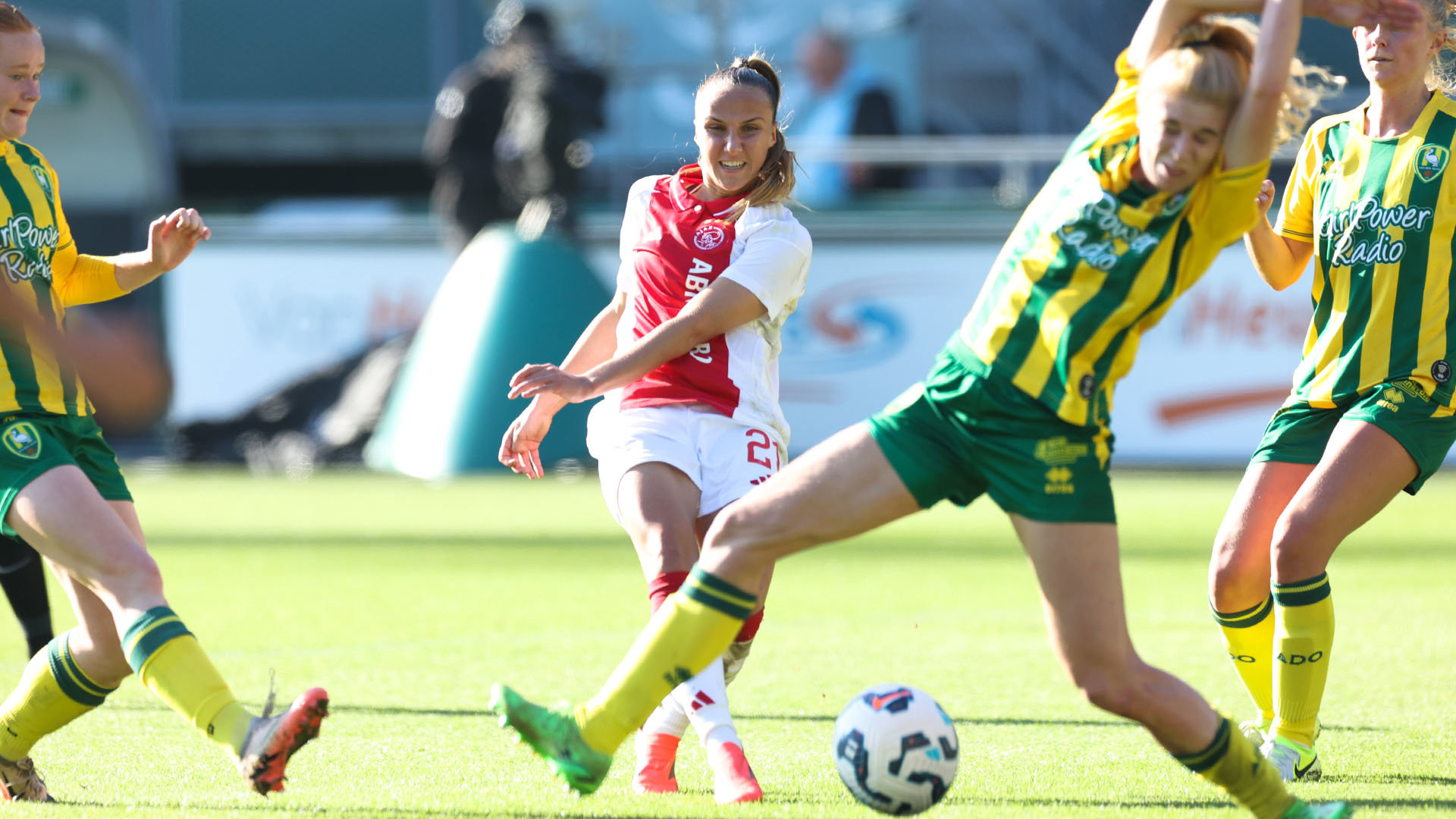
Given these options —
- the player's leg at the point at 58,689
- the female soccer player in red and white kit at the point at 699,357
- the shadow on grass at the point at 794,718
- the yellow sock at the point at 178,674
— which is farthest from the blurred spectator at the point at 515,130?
the yellow sock at the point at 178,674

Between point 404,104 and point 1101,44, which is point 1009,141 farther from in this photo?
point 404,104

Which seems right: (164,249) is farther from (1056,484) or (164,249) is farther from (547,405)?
(1056,484)

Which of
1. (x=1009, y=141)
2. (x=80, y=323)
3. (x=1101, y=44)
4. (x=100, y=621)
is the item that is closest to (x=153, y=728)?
(x=100, y=621)

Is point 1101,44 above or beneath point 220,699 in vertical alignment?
beneath

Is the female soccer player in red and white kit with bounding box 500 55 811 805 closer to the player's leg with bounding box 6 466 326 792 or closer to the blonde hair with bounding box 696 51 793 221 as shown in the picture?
the blonde hair with bounding box 696 51 793 221

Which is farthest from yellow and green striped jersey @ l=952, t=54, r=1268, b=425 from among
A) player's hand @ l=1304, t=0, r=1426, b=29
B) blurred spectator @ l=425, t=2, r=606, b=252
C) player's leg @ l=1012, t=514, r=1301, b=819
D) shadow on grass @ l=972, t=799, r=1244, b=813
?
blurred spectator @ l=425, t=2, r=606, b=252

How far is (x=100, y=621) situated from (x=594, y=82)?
1342 cm

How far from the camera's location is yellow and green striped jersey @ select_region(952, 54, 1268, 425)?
3713 millimetres

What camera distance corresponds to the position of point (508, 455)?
478 centimetres

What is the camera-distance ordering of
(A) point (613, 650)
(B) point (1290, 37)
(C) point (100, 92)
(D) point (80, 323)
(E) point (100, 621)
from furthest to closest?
1. (C) point (100, 92)
2. (A) point (613, 650)
3. (E) point (100, 621)
4. (D) point (80, 323)
5. (B) point (1290, 37)

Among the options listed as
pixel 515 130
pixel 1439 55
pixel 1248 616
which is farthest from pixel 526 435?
pixel 515 130

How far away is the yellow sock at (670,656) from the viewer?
3914 millimetres

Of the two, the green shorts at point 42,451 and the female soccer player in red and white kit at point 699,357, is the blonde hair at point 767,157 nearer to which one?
the female soccer player in red and white kit at point 699,357

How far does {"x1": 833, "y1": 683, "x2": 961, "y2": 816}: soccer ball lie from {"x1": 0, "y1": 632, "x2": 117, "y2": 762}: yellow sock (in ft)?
6.29
